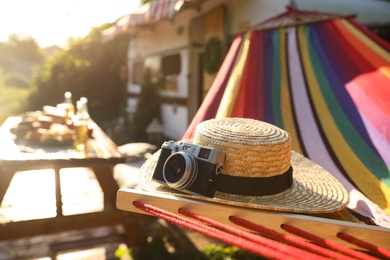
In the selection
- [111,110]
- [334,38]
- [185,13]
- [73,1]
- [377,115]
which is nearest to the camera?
[377,115]

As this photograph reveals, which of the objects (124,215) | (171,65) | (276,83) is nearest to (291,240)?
(276,83)

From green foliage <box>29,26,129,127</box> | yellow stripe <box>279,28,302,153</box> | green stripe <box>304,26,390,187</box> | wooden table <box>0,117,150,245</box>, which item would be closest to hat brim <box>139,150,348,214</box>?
green stripe <box>304,26,390,187</box>

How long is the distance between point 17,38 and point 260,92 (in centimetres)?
3228

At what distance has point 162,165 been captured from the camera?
4.46ft

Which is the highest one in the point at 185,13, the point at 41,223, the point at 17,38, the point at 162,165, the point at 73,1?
the point at 17,38

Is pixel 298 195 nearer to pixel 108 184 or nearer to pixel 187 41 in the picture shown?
pixel 108 184

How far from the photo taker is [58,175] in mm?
2703

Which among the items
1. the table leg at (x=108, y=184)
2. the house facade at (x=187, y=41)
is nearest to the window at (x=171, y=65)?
the house facade at (x=187, y=41)

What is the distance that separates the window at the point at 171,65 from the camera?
7965 millimetres

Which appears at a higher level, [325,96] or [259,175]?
[325,96]

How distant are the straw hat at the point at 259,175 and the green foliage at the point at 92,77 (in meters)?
10.1

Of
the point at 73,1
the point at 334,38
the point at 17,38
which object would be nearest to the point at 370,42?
the point at 334,38

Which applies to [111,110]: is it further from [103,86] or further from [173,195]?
[173,195]

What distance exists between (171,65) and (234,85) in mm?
5886
